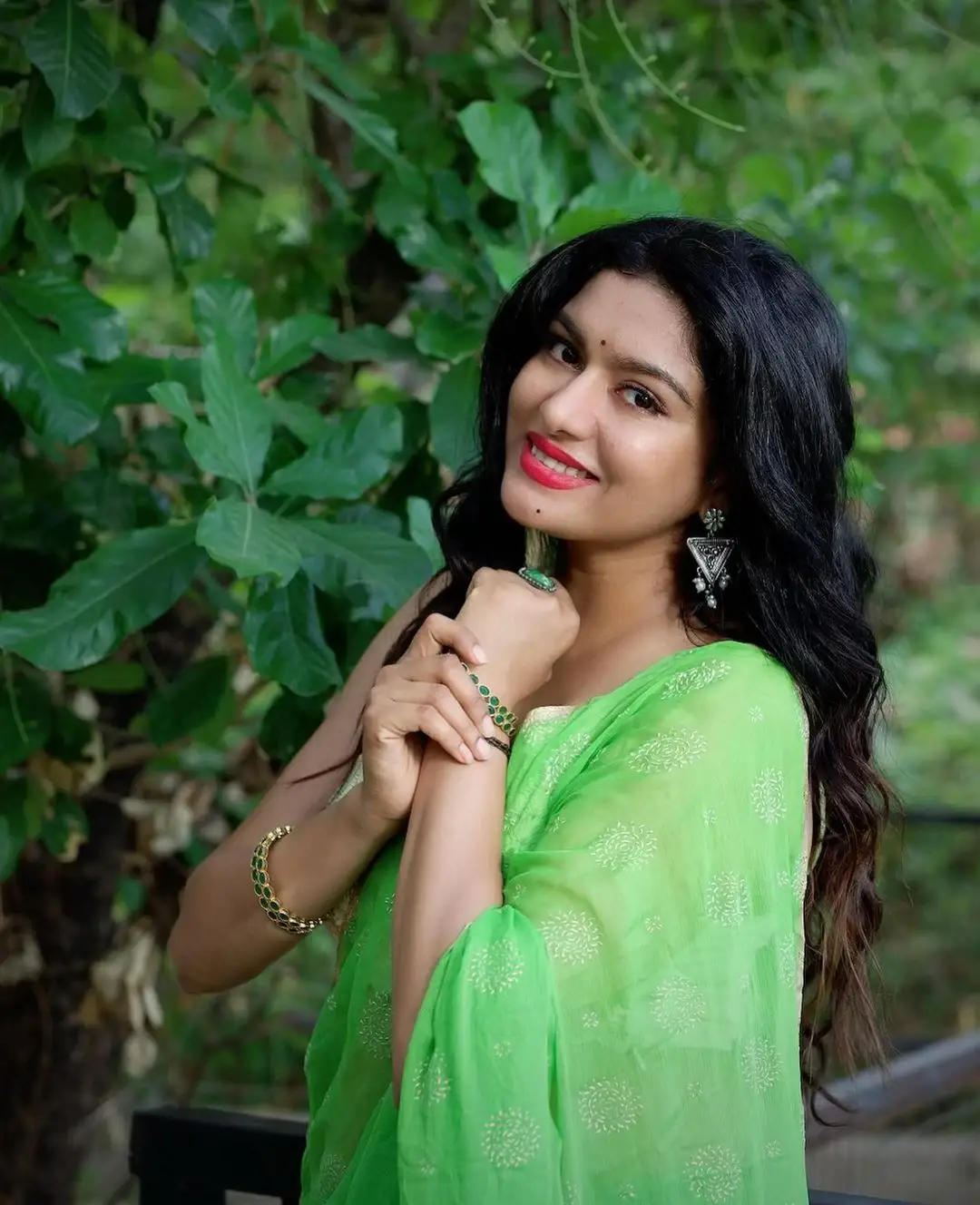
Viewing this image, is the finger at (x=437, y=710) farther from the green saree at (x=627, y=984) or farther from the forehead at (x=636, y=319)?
the forehead at (x=636, y=319)

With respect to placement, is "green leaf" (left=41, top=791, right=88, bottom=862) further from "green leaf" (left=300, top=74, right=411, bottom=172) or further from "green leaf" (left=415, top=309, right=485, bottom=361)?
"green leaf" (left=300, top=74, right=411, bottom=172)

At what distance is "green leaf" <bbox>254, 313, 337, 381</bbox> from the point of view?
1719mm

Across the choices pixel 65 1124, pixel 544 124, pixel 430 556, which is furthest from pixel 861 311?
pixel 65 1124

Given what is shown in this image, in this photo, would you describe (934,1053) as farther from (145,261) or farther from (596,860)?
(145,261)

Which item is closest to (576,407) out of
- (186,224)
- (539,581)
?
(539,581)

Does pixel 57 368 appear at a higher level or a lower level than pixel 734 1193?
higher

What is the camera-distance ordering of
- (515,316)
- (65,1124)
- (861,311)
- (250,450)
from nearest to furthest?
(515,316), (250,450), (65,1124), (861,311)

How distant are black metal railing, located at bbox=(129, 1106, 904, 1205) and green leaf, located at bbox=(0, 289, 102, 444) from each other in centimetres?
66

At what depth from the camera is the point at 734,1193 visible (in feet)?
3.90

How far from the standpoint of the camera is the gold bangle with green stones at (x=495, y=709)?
4.07 ft

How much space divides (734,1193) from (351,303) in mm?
1390

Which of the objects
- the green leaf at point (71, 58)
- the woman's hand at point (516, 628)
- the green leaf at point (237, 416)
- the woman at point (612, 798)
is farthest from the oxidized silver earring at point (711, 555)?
the green leaf at point (71, 58)

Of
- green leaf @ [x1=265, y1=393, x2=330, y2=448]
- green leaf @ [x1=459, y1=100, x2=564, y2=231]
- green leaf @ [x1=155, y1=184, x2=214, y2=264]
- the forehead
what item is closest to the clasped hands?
the forehead

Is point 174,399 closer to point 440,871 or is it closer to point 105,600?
point 105,600
